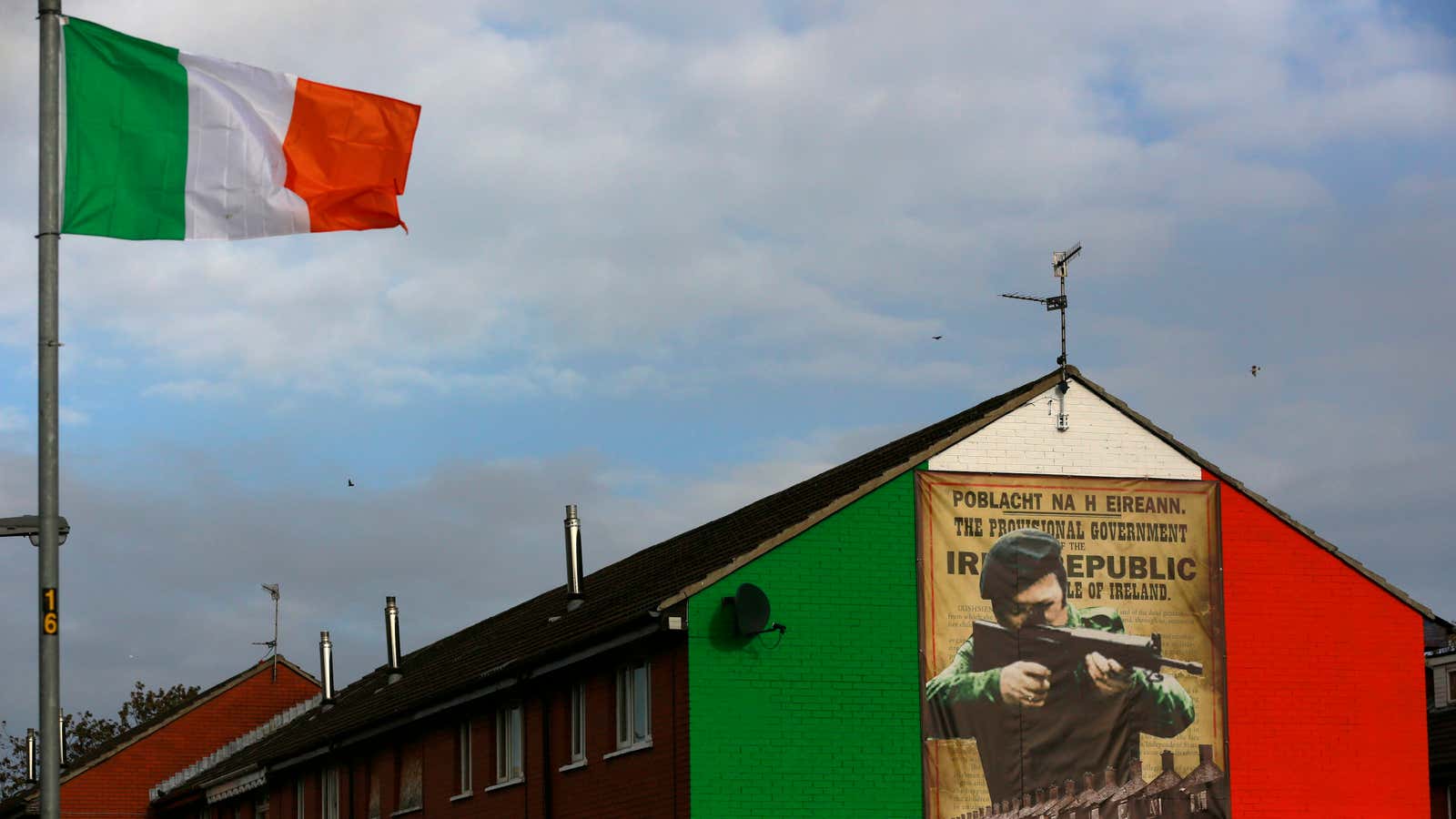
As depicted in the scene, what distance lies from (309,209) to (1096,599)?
58.1 ft

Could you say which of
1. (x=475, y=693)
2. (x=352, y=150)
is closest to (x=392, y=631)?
(x=475, y=693)

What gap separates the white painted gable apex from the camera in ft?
96.6

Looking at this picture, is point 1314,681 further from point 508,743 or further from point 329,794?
point 329,794

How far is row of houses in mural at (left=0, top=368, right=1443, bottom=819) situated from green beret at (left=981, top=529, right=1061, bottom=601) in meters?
0.29

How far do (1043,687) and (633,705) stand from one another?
19.6 ft

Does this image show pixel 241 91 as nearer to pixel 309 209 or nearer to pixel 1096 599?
pixel 309 209

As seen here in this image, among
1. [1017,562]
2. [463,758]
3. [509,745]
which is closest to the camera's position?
[1017,562]

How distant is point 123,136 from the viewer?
46.2 feet

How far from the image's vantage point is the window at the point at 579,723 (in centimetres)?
3034

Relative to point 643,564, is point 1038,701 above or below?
below

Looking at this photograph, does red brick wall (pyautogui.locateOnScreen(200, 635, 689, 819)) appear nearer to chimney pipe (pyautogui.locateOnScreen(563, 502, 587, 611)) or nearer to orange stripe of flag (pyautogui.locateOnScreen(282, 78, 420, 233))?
chimney pipe (pyautogui.locateOnScreen(563, 502, 587, 611))

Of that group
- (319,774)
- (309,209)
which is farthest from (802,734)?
(319,774)

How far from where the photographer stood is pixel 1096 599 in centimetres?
2941

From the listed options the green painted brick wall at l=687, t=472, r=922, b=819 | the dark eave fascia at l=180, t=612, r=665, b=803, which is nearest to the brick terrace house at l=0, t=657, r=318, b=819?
→ the dark eave fascia at l=180, t=612, r=665, b=803
